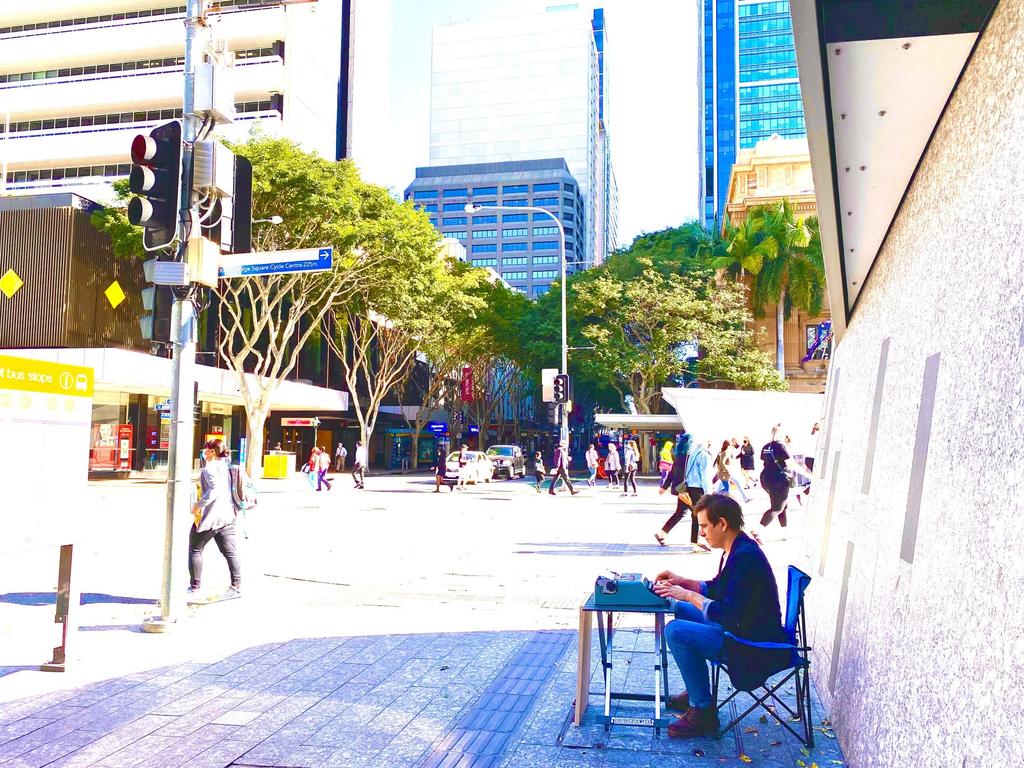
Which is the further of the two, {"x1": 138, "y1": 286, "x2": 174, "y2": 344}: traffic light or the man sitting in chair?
{"x1": 138, "y1": 286, "x2": 174, "y2": 344}: traffic light

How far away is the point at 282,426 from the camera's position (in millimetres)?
47375

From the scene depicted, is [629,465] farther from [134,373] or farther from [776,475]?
[134,373]

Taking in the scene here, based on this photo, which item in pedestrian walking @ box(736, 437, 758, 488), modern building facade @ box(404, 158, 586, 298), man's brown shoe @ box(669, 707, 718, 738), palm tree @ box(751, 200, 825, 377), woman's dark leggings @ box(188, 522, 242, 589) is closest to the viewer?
man's brown shoe @ box(669, 707, 718, 738)

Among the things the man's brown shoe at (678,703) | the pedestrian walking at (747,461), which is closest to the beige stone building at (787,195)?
the pedestrian walking at (747,461)

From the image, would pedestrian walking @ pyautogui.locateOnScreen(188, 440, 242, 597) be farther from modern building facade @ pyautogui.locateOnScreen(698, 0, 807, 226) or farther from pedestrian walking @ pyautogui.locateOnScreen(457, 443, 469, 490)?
modern building facade @ pyautogui.locateOnScreen(698, 0, 807, 226)

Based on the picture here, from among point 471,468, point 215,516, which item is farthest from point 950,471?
point 471,468

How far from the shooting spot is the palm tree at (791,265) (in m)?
44.4

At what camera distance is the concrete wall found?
7.67 ft

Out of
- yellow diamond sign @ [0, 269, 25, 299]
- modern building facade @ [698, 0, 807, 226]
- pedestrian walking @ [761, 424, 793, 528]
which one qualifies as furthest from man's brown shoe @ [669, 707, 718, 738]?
modern building facade @ [698, 0, 807, 226]

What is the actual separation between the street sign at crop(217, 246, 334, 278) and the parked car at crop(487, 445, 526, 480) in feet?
99.6

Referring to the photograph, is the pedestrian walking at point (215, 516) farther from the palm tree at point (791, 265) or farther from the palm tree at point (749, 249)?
the palm tree at point (791, 265)

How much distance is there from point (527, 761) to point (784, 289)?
44.6 metres

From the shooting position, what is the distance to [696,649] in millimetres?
4551

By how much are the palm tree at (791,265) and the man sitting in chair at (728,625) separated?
41.9 m
